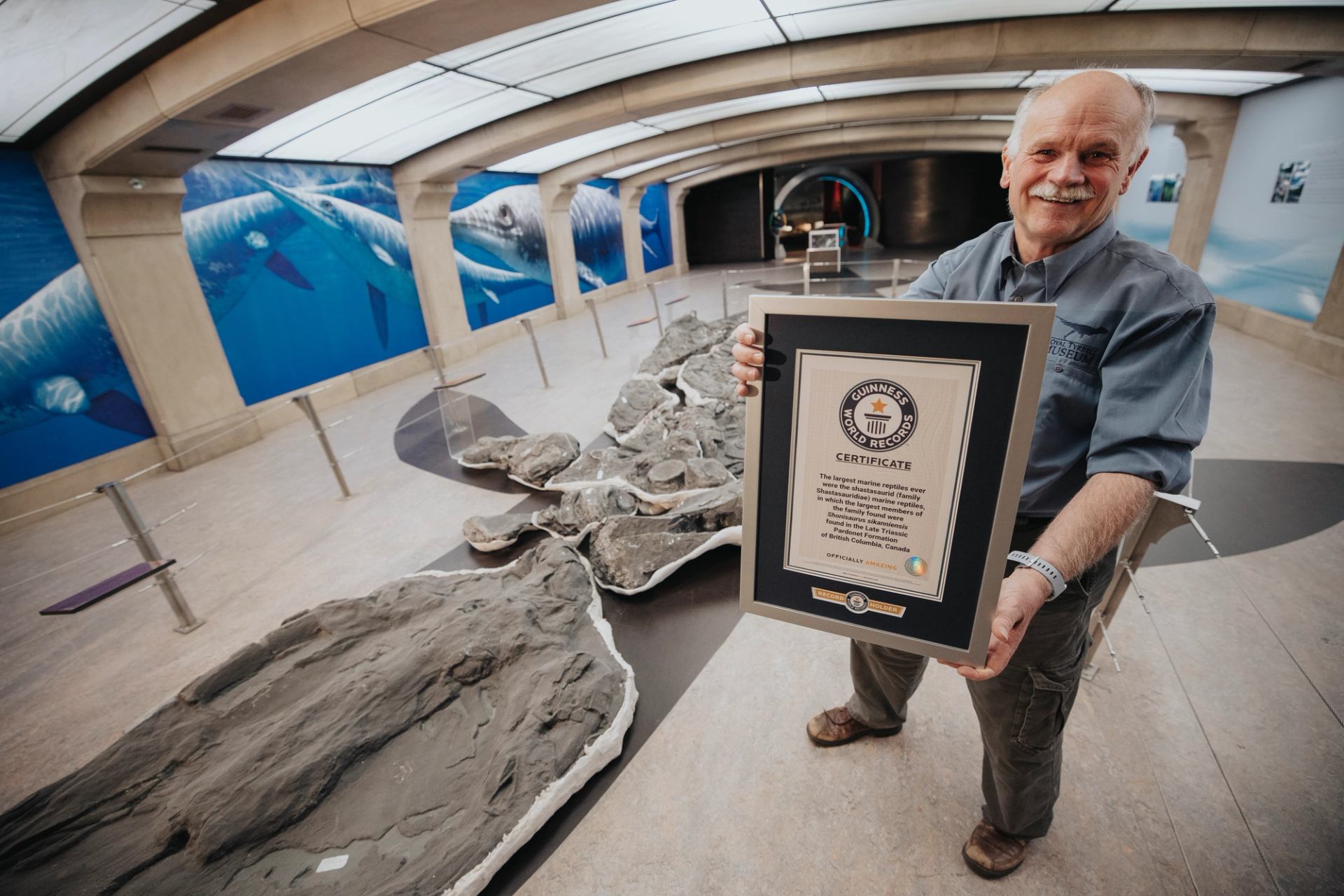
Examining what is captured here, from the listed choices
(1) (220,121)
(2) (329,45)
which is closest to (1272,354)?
(2) (329,45)

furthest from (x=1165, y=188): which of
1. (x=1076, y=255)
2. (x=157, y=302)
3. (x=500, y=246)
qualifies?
(x=157, y=302)

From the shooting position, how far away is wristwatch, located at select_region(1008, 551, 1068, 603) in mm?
1220

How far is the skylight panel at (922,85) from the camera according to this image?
30.4 ft

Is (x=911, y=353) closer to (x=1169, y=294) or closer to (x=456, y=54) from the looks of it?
(x=1169, y=294)

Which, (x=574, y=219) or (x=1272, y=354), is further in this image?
(x=574, y=219)

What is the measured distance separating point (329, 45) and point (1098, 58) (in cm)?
767

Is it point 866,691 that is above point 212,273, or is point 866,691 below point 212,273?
below

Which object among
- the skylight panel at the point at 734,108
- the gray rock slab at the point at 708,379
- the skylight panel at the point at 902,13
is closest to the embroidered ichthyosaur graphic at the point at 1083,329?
the gray rock slab at the point at 708,379

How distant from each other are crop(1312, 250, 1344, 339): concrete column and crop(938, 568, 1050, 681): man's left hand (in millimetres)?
8709

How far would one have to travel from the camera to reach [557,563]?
336 cm

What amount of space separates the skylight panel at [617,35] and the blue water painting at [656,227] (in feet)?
38.5

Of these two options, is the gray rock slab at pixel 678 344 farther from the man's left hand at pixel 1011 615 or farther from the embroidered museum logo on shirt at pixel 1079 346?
the man's left hand at pixel 1011 615

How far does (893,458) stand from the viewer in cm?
115

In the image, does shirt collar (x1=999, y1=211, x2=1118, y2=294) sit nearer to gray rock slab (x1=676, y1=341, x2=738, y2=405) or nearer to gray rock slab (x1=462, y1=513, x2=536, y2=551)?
gray rock slab (x1=462, y1=513, x2=536, y2=551)
